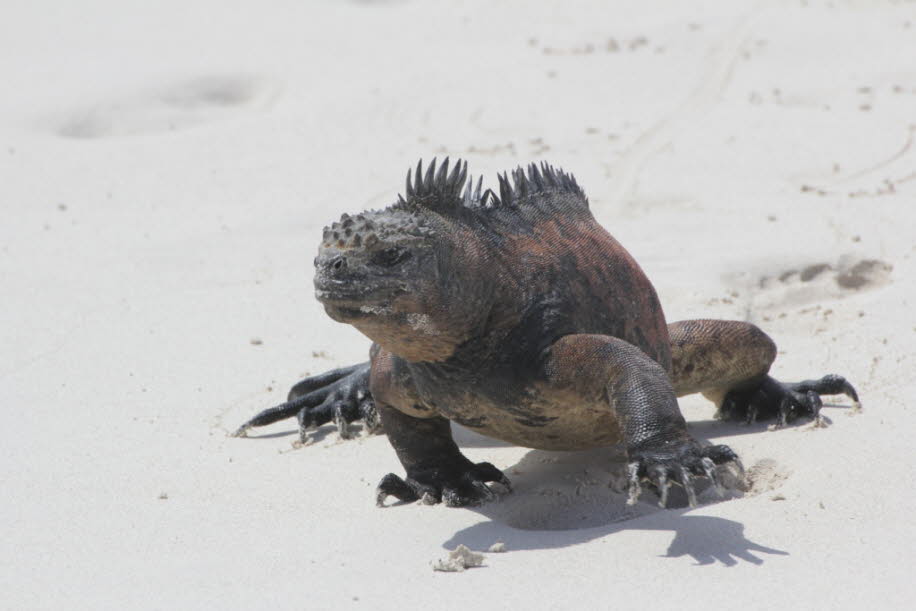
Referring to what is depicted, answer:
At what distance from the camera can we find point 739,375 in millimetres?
5715

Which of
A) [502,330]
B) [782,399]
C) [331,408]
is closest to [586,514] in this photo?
[502,330]

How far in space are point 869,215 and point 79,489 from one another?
6608mm

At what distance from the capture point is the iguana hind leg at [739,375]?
5.60m

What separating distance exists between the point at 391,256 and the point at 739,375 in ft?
7.65

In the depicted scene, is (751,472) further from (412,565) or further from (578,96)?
(578,96)

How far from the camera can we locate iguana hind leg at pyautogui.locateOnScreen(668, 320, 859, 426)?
5.60 m

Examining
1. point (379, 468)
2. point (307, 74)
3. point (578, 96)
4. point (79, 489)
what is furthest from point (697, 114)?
point (79, 489)

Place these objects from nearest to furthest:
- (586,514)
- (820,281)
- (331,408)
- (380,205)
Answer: (586,514), (331,408), (820,281), (380,205)

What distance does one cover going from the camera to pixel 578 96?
13164 mm

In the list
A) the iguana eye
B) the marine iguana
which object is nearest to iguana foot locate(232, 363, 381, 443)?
the marine iguana

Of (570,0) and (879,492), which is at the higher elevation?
(570,0)

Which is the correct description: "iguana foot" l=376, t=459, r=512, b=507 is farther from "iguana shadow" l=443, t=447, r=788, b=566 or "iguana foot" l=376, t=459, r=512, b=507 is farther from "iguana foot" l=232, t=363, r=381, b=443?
"iguana foot" l=232, t=363, r=381, b=443

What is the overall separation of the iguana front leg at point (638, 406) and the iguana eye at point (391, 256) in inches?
28.9

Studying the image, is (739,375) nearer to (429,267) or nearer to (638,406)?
(638,406)
